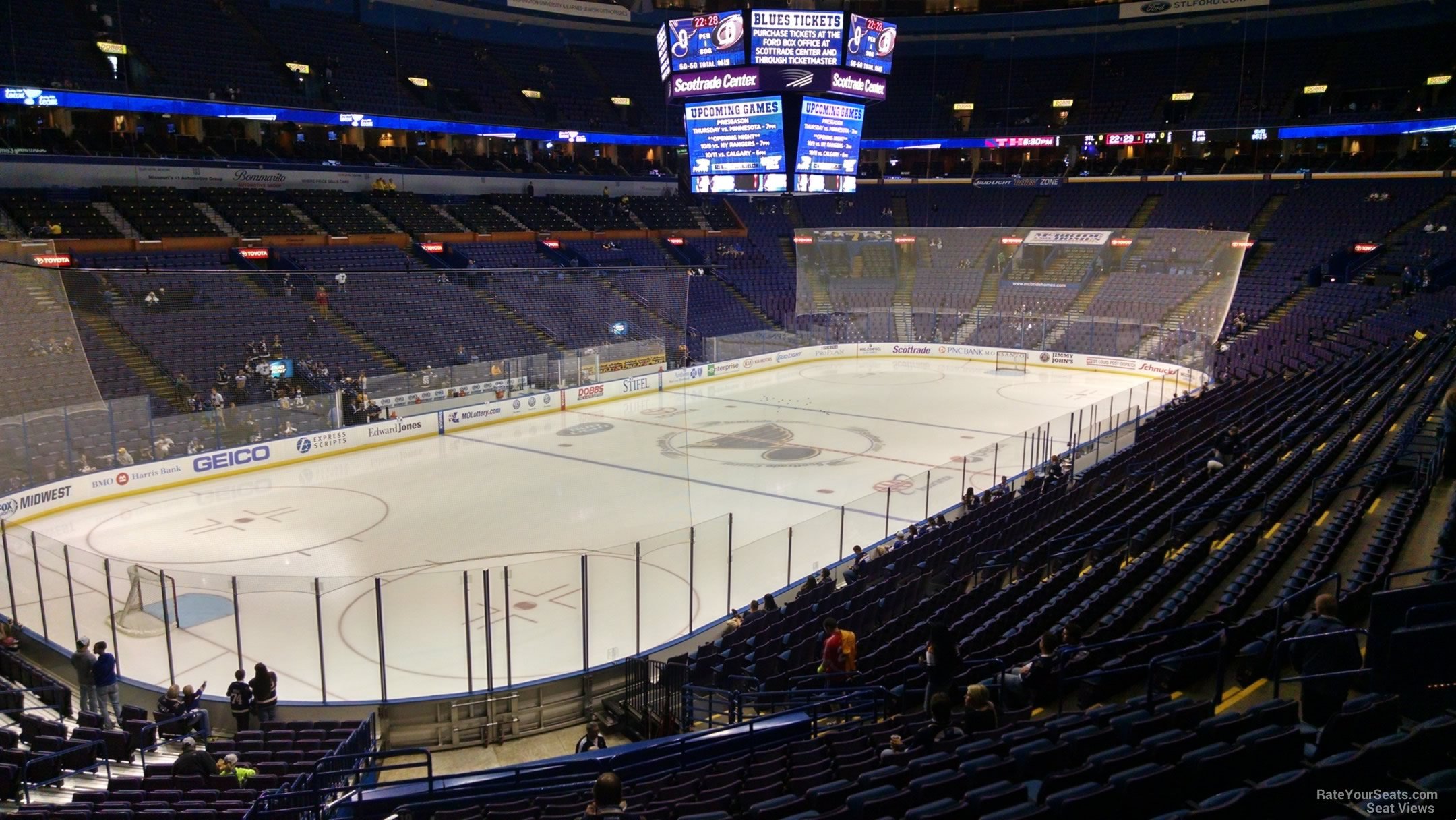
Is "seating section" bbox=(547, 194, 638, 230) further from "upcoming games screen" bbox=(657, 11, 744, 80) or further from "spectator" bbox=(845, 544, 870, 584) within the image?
"spectator" bbox=(845, 544, 870, 584)

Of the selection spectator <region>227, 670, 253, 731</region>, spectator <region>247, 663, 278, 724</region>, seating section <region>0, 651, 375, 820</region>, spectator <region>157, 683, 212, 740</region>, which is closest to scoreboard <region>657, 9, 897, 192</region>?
spectator <region>247, 663, 278, 724</region>

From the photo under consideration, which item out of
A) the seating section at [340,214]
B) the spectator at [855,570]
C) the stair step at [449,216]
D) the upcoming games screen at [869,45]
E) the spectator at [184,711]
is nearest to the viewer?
the spectator at [184,711]

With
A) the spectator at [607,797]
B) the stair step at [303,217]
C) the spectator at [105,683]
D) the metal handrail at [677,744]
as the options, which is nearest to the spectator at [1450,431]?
the metal handrail at [677,744]

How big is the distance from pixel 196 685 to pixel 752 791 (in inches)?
313

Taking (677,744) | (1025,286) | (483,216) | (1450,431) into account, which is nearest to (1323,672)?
(677,744)

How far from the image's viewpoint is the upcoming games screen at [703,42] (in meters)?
24.7

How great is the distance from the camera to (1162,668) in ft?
24.0

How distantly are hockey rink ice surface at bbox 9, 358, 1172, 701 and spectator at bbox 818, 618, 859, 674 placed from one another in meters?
2.80

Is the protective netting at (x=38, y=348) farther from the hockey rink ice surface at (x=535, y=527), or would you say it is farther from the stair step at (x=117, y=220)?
the stair step at (x=117, y=220)

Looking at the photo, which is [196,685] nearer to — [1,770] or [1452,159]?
[1,770]

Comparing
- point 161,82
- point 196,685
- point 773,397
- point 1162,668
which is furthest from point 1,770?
point 161,82

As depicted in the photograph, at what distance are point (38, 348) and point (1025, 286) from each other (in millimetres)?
32881

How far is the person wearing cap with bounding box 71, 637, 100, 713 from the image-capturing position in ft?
32.6

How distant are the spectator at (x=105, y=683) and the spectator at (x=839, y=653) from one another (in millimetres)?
6998
